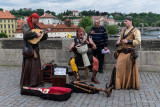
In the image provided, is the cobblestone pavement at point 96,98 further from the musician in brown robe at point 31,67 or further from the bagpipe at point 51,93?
the musician in brown robe at point 31,67

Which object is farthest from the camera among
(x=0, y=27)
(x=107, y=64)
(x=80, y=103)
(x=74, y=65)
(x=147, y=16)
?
(x=147, y=16)

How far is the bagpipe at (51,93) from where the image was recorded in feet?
16.1

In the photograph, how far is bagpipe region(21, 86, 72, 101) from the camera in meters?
4.91

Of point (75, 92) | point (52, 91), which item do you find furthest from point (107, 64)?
point (52, 91)

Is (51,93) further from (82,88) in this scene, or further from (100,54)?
(100,54)

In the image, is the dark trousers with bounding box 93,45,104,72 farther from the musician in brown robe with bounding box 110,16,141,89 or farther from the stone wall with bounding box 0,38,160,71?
the musician in brown robe with bounding box 110,16,141,89

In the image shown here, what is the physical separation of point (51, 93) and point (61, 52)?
10.5ft

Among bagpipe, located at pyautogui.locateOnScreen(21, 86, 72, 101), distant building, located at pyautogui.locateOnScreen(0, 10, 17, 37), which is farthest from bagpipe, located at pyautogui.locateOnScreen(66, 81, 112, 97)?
distant building, located at pyautogui.locateOnScreen(0, 10, 17, 37)

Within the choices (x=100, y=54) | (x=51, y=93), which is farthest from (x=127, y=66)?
(x=51, y=93)

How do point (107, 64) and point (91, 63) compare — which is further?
point (107, 64)

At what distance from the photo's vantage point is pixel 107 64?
793 cm

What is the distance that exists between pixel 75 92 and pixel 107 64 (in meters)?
2.72

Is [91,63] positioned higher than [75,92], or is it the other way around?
[91,63]

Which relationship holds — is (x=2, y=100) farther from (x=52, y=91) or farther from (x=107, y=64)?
(x=107, y=64)
